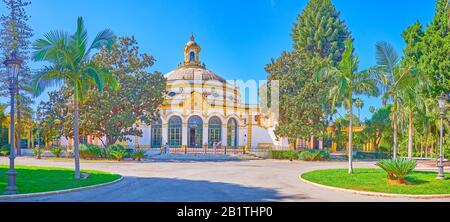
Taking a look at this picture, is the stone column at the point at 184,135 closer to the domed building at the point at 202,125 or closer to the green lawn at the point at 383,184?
the domed building at the point at 202,125

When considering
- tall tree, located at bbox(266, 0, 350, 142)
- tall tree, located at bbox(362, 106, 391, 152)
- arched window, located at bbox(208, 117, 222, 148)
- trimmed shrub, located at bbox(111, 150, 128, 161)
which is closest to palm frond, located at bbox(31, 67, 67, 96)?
trimmed shrub, located at bbox(111, 150, 128, 161)

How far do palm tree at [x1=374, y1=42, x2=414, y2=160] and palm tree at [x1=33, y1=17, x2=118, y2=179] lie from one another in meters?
14.0

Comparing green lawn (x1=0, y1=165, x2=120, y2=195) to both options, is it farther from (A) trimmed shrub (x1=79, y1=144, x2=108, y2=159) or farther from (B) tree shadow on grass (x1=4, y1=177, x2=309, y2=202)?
(A) trimmed shrub (x1=79, y1=144, x2=108, y2=159)

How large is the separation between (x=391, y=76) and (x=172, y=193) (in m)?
14.2

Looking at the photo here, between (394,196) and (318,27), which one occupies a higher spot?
(318,27)

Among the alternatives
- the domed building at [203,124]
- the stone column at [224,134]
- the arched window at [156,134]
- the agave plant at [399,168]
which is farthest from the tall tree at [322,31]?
the agave plant at [399,168]

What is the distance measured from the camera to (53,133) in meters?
40.9

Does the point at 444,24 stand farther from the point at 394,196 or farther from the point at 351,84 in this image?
the point at 394,196

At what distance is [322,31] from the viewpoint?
54.4 meters

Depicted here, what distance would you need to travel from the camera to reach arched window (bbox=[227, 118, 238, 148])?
5138cm

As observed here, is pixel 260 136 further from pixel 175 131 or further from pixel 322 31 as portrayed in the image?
pixel 322 31

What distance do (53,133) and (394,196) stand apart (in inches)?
1389

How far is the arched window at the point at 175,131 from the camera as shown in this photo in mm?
49594
